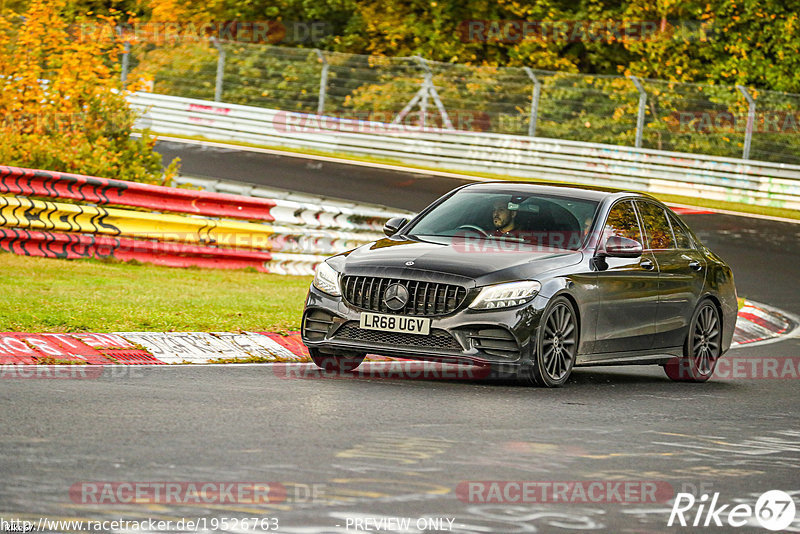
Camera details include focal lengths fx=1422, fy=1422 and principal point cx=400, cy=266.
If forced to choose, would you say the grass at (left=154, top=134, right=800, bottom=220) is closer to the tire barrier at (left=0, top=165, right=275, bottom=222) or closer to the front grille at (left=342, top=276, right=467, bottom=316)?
the tire barrier at (left=0, top=165, right=275, bottom=222)

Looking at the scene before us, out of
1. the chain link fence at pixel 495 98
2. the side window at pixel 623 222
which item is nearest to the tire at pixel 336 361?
the side window at pixel 623 222

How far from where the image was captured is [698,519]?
6199 millimetres

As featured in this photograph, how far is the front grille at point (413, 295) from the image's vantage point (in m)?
10.1

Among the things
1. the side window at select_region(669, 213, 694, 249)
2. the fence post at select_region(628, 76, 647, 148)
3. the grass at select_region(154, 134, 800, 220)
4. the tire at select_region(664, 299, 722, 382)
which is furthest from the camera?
the fence post at select_region(628, 76, 647, 148)

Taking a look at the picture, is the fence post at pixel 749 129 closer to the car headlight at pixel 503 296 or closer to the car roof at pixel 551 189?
the car roof at pixel 551 189

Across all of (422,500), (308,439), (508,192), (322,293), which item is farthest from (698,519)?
(508,192)

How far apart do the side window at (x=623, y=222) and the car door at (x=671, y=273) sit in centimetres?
15

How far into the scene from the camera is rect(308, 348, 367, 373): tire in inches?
424

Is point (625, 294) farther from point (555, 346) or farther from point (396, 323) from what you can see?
point (396, 323)

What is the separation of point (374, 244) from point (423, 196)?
15.8m

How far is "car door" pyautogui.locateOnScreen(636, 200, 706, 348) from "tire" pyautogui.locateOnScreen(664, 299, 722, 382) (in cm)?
13

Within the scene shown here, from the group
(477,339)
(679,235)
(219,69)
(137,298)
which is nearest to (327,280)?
(477,339)

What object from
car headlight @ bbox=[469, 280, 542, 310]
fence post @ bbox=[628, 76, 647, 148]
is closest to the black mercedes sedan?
car headlight @ bbox=[469, 280, 542, 310]

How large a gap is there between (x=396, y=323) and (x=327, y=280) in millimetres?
748
